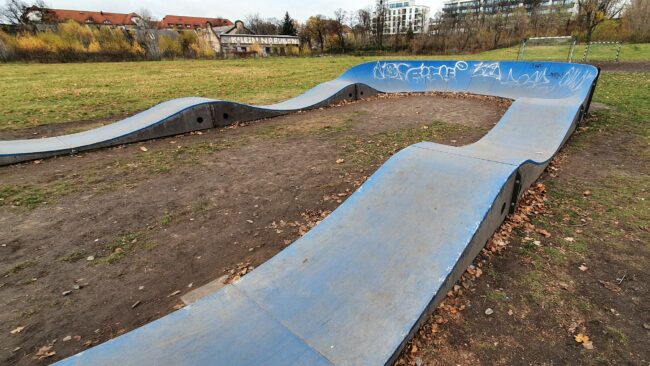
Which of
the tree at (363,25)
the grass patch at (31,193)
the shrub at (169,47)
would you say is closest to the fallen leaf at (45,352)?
the grass patch at (31,193)

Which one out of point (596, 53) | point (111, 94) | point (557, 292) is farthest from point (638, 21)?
point (111, 94)

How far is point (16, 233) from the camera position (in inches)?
176

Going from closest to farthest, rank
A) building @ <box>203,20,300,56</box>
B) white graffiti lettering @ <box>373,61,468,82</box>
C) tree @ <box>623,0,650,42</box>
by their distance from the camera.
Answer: white graffiti lettering @ <box>373,61,468,82</box>
tree @ <box>623,0,650,42</box>
building @ <box>203,20,300,56</box>

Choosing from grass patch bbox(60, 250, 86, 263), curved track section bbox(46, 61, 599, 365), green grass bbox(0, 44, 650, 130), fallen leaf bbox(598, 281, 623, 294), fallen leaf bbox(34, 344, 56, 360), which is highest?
green grass bbox(0, 44, 650, 130)

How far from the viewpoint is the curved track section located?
8.00ft

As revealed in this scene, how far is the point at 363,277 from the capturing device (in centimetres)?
305

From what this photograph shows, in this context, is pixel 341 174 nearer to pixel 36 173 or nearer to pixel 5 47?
pixel 36 173

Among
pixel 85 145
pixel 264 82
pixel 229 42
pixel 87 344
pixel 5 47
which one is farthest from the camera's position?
pixel 229 42

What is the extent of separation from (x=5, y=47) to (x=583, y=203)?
167 ft

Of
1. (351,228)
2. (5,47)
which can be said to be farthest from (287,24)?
(351,228)

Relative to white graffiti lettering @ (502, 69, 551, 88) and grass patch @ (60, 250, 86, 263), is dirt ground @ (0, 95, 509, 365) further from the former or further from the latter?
white graffiti lettering @ (502, 69, 551, 88)

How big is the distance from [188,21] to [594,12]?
103m

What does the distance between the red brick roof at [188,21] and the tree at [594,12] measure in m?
89.2

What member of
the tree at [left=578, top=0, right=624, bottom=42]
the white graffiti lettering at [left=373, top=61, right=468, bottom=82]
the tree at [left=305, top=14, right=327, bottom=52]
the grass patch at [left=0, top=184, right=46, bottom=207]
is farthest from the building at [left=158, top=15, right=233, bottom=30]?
the grass patch at [left=0, top=184, right=46, bottom=207]
